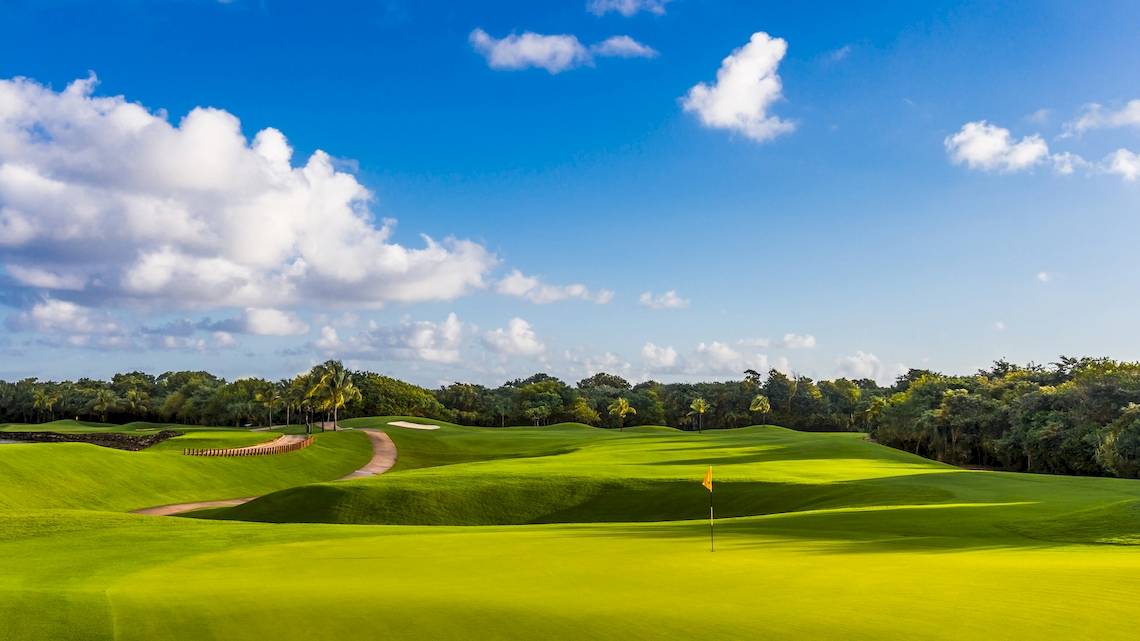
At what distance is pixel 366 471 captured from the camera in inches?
2675

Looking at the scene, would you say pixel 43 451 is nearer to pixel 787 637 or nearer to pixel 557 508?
pixel 557 508

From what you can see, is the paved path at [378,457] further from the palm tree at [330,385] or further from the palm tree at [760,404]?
the palm tree at [760,404]

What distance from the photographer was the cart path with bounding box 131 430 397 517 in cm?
4494

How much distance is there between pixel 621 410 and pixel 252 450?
80.0m

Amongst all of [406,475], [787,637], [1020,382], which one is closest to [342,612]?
[787,637]

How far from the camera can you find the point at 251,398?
13250cm

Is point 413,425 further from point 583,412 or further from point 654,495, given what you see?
point 654,495

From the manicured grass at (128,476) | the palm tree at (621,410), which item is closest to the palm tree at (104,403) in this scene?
the manicured grass at (128,476)

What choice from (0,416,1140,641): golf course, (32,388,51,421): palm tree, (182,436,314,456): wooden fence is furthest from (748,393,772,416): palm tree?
(32,388,51,421): palm tree

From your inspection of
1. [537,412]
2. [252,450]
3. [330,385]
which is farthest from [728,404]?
[252,450]

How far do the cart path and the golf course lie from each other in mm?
2064

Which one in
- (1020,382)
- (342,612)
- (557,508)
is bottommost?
(557,508)

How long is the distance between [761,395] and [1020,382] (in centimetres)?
6646

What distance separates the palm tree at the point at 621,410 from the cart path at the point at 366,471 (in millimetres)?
57217
